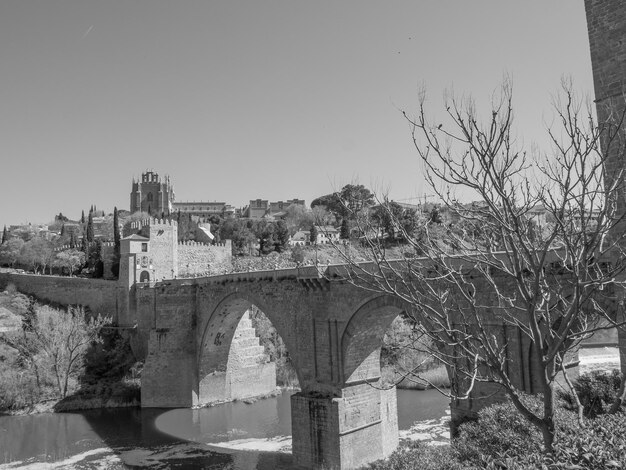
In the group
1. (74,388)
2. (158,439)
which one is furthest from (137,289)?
(158,439)

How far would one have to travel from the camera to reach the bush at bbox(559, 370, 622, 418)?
971cm

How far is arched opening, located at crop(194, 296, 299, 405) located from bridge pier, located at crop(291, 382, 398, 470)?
28.0 feet

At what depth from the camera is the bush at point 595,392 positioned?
9711 millimetres

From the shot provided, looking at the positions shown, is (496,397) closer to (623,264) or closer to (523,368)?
(523,368)

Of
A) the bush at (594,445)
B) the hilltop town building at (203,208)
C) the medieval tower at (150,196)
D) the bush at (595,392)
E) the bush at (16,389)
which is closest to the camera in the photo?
the bush at (594,445)

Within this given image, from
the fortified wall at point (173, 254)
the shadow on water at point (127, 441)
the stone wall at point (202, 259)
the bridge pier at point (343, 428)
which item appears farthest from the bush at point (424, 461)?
the stone wall at point (202, 259)

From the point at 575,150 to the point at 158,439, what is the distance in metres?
21.9

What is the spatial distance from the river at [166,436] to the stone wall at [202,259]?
1410 cm

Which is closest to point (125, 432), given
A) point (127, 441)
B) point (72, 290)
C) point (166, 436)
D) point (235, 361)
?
point (127, 441)

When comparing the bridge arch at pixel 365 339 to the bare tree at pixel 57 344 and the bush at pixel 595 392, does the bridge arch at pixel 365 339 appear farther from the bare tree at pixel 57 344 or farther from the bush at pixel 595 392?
the bare tree at pixel 57 344

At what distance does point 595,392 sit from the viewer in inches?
401

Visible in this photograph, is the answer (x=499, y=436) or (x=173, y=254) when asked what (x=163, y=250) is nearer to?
(x=173, y=254)

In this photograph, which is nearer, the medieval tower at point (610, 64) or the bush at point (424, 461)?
the bush at point (424, 461)

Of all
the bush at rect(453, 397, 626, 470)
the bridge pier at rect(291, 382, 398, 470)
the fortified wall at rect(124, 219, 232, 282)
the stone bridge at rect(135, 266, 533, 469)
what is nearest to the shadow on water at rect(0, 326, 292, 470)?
the bridge pier at rect(291, 382, 398, 470)
